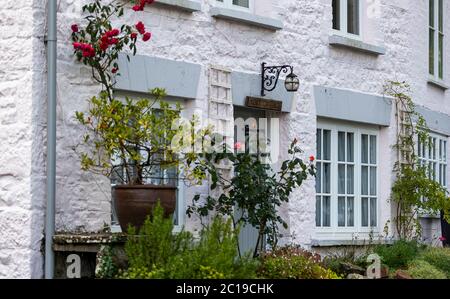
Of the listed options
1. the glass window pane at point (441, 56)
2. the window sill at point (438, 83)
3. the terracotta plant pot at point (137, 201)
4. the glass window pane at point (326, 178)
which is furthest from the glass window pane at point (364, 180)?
the terracotta plant pot at point (137, 201)

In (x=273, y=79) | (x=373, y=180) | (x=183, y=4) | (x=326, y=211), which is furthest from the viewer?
(x=373, y=180)

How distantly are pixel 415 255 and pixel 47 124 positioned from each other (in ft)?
17.7

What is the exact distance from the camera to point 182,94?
34.8ft

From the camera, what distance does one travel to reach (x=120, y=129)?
366 inches

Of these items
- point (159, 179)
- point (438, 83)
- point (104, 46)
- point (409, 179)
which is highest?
point (438, 83)

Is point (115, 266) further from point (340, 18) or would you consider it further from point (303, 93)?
point (340, 18)

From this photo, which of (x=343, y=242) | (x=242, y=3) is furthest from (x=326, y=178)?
(x=242, y=3)

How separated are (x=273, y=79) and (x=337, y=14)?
82.8 inches

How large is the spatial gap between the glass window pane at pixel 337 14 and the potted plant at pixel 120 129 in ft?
13.8

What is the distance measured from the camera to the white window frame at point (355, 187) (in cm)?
1297

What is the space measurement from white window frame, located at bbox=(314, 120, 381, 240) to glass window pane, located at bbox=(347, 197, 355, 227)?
0.10 ft

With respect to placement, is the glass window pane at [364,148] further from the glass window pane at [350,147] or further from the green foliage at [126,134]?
the green foliage at [126,134]

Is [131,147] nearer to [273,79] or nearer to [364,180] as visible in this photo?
[273,79]
